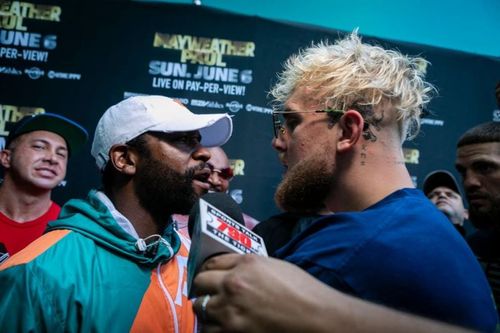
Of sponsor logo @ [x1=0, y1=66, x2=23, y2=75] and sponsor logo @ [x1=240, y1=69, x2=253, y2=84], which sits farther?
sponsor logo @ [x1=240, y1=69, x2=253, y2=84]

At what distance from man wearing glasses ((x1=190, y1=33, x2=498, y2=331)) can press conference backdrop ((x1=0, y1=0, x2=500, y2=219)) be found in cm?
144

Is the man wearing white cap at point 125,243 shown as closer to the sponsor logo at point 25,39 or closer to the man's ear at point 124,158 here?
the man's ear at point 124,158

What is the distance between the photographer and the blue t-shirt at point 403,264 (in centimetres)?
63

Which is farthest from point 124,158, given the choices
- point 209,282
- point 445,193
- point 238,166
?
point 445,193

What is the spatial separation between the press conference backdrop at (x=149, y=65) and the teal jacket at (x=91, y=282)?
127 centimetres

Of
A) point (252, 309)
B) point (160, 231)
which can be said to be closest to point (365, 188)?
point (252, 309)

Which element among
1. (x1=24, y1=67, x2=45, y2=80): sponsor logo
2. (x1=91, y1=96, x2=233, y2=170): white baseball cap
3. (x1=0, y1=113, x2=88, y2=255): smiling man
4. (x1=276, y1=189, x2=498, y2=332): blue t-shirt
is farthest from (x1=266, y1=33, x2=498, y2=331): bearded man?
(x1=24, y1=67, x2=45, y2=80): sponsor logo

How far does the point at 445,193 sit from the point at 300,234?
2.05m

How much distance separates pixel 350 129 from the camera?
3.09 feet

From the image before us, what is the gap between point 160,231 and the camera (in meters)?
1.45

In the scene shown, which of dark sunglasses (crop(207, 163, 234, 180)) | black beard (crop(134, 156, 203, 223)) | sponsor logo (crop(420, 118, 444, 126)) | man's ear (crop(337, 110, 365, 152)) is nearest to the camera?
man's ear (crop(337, 110, 365, 152))

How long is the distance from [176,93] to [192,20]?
421 millimetres

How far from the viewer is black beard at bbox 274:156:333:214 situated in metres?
0.94

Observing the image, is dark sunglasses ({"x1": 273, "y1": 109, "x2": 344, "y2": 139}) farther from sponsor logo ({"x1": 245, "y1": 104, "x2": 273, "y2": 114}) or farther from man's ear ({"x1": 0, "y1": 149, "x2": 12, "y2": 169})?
man's ear ({"x1": 0, "y1": 149, "x2": 12, "y2": 169})
